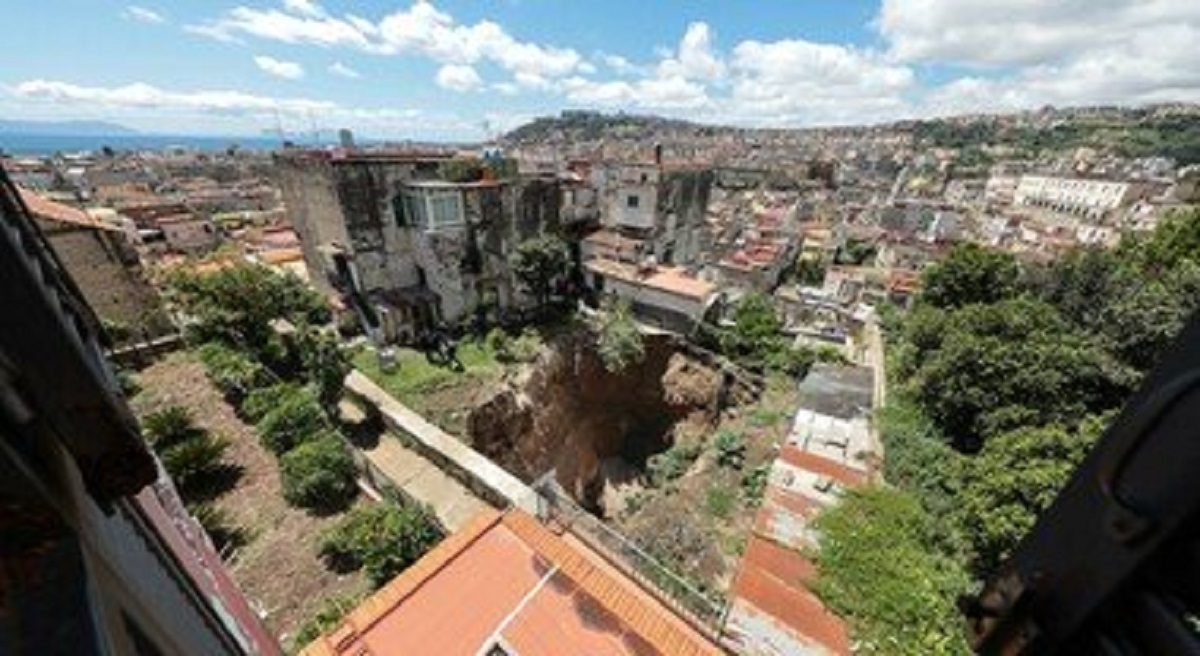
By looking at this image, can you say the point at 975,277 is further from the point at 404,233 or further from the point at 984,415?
the point at 404,233

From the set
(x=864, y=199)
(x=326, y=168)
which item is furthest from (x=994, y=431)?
(x=864, y=199)

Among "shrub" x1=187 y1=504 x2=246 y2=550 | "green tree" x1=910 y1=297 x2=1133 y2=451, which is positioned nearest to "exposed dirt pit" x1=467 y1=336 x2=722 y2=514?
"shrub" x1=187 y1=504 x2=246 y2=550

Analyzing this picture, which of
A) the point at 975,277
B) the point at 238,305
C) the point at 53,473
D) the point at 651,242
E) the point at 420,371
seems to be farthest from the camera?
the point at 651,242

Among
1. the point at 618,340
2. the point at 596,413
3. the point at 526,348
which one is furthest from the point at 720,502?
the point at 596,413

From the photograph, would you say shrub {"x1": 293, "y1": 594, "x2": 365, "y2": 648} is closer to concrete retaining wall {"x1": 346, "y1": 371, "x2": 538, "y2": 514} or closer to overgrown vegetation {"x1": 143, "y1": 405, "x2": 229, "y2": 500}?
concrete retaining wall {"x1": 346, "y1": 371, "x2": 538, "y2": 514}

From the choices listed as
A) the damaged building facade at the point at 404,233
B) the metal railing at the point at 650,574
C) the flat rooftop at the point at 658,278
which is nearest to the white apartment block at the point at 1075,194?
the flat rooftop at the point at 658,278

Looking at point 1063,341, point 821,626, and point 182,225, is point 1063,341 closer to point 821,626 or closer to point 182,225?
point 821,626

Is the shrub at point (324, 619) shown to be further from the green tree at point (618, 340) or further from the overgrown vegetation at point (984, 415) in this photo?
the green tree at point (618, 340)
